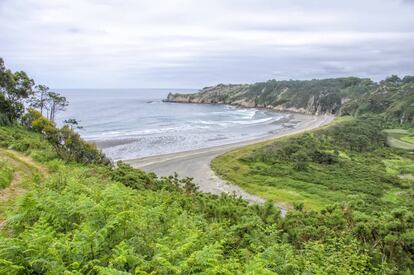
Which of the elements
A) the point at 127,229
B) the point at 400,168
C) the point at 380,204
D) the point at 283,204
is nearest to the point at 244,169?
the point at 283,204

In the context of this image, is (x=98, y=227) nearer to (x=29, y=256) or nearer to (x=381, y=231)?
(x=29, y=256)

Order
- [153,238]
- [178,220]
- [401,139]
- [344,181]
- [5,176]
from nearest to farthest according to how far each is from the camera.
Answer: [153,238]
[178,220]
[5,176]
[344,181]
[401,139]

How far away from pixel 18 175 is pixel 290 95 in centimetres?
14572

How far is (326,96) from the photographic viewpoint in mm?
136250

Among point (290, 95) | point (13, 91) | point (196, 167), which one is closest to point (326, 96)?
point (290, 95)

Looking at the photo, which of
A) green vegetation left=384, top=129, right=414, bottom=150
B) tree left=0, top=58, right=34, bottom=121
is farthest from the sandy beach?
green vegetation left=384, top=129, right=414, bottom=150

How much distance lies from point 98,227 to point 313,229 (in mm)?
13070

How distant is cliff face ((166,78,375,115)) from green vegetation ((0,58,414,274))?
295 feet

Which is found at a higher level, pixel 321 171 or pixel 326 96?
pixel 326 96

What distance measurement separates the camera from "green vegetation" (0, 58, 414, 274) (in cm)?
691

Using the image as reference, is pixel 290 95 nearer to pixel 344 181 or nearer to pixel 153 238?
pixel 344 181

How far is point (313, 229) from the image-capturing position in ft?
58.9

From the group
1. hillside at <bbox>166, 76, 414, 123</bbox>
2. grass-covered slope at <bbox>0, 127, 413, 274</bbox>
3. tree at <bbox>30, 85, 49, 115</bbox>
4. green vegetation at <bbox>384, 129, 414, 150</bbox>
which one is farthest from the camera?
hillside at <bbox>166, 76, 414, 123</bbox>

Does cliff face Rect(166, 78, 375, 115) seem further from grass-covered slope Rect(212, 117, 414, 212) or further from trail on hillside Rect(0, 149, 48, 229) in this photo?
trail on hillside Rect(0, 149, 48, 229)
